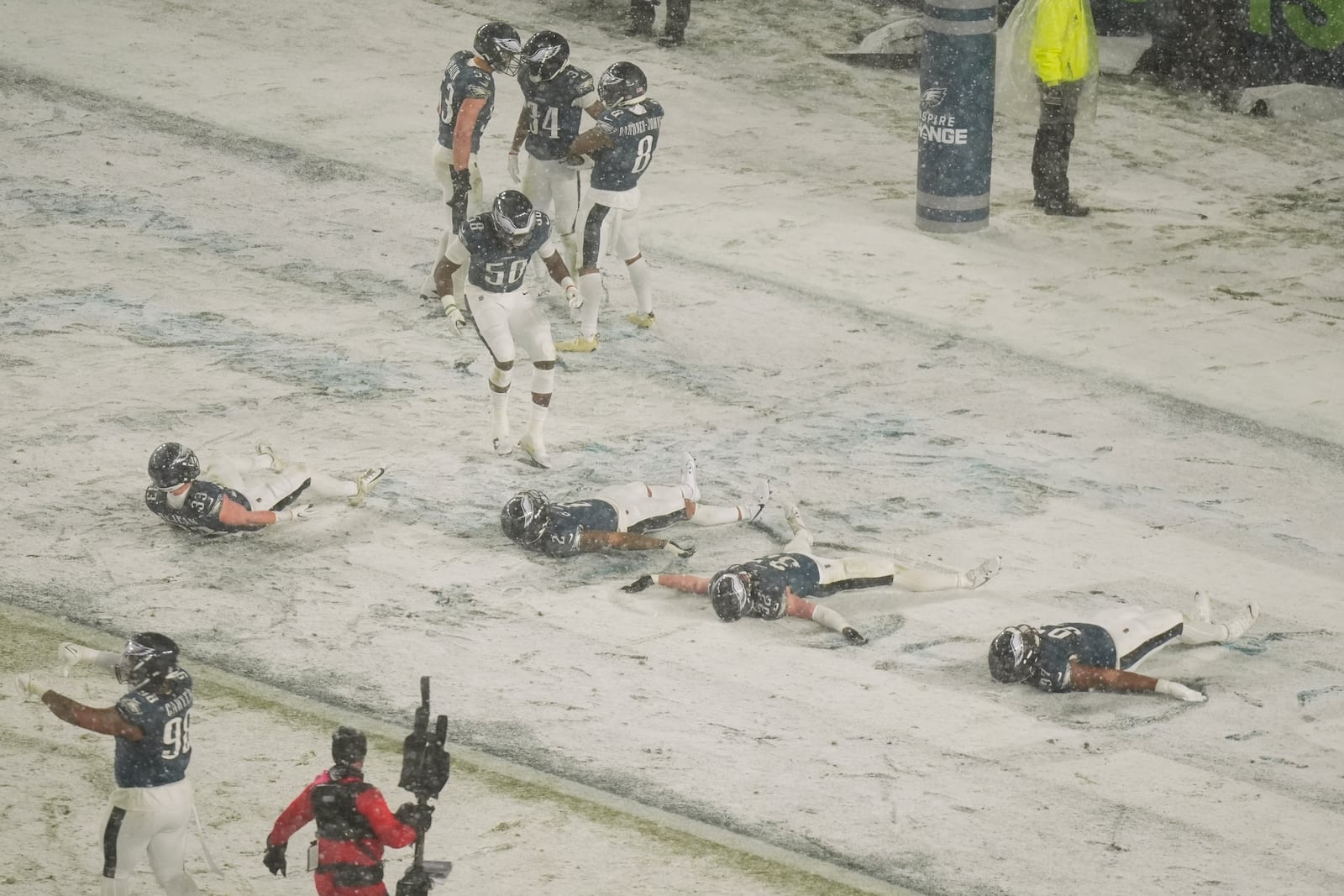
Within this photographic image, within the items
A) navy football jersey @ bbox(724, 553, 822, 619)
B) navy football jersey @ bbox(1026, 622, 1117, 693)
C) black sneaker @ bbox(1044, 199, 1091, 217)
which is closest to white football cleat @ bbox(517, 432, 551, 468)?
navy football jersey @ bbox(724, 553, 822, 619)

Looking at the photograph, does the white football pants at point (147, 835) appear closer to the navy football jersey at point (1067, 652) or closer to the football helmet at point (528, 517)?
the football helmet at point (528, 517)

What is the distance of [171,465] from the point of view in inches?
435

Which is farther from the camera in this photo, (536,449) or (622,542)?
(536,449)

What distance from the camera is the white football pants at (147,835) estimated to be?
309 inches

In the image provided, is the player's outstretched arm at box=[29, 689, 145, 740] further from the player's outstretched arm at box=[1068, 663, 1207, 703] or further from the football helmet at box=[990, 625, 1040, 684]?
the player's outstretched arm at box=[1068, 663, 1207, 703]

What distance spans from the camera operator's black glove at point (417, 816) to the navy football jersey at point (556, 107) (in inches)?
322

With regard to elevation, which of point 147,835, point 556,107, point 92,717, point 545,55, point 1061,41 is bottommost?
point 147,835

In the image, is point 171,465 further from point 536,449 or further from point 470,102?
point 470,102

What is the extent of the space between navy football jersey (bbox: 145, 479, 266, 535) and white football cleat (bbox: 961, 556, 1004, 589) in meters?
4.36

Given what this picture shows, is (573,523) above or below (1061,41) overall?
below

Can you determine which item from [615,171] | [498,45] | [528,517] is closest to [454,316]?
[528,517]

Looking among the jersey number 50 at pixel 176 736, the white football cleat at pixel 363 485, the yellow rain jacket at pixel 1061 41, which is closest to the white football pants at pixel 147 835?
the jersey number 50 at pixel 176 736

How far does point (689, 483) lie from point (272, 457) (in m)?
2.68

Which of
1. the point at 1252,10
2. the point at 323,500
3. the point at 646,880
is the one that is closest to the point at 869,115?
the point at 1252,10
